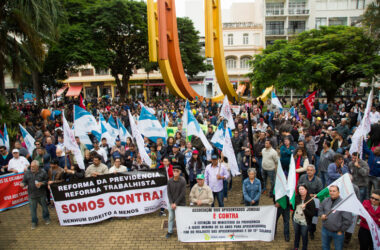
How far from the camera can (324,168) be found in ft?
24.8

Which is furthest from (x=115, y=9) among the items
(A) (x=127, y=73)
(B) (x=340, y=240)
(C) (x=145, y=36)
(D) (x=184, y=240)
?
(B) (x=340, y=240)

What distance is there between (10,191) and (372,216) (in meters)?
8.56

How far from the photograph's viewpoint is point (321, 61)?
20469 millimetres

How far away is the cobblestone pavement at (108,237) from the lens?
601 centimetres

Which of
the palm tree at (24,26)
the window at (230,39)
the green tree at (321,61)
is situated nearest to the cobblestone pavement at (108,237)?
the palm tree at (24,26)

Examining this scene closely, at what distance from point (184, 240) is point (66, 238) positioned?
2.65 m

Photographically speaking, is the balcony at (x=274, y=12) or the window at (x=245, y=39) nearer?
the balcony at (x=274, y=12)

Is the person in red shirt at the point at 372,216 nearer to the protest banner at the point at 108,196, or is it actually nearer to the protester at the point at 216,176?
the protester at the point at 216,176

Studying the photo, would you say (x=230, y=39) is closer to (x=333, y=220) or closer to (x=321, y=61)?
(x=321, y=61)

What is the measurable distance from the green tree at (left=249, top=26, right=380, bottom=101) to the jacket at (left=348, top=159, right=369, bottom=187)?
15.1 m

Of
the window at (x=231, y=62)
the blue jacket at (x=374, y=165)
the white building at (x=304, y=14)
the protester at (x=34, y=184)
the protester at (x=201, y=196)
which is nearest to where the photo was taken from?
the protester at (x=201, y=196)

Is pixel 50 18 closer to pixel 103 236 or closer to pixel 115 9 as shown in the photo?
pixel 103 236

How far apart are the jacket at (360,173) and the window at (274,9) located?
4335cm

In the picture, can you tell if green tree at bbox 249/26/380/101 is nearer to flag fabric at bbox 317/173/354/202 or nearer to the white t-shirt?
flag fabric at bbox 317/173/354/202
